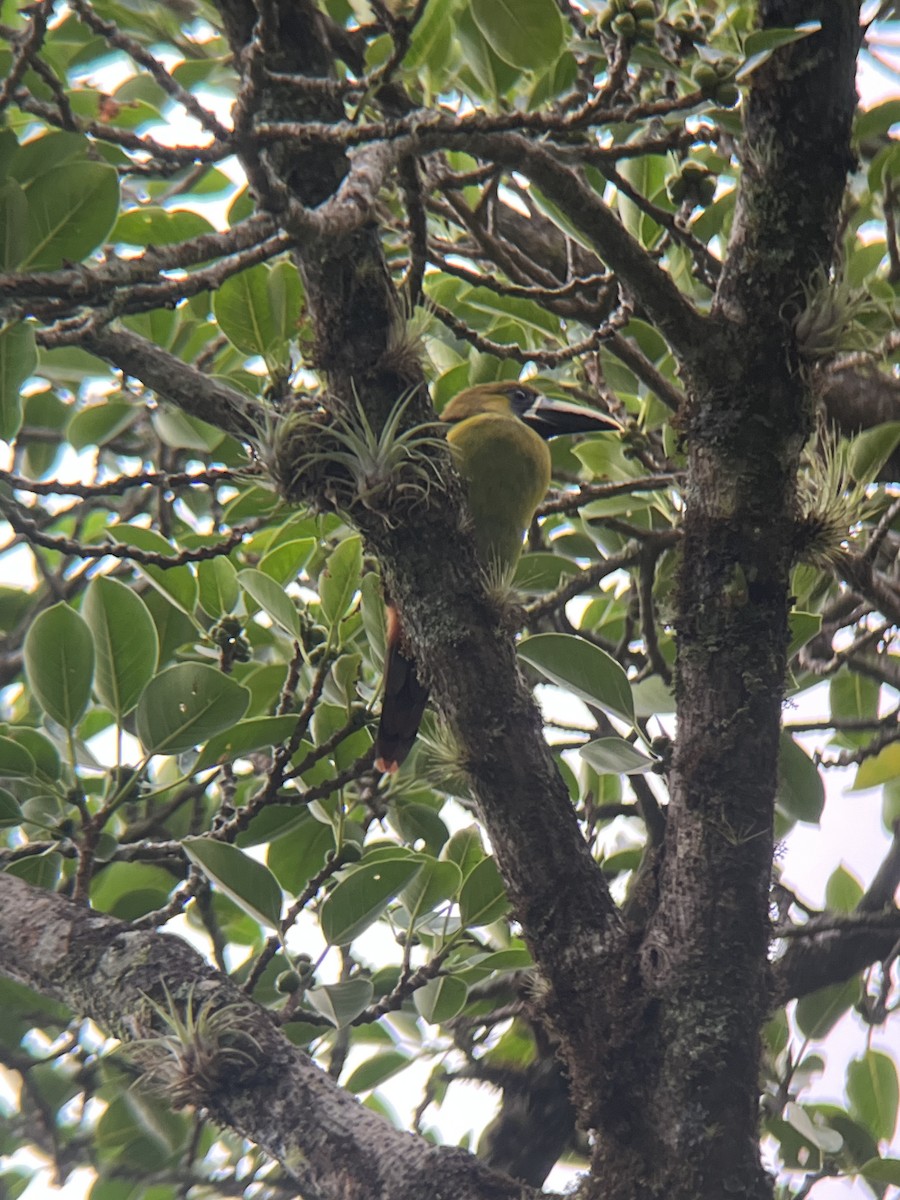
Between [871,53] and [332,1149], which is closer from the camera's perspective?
[332,1149]

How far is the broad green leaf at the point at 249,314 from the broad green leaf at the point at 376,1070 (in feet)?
5.24

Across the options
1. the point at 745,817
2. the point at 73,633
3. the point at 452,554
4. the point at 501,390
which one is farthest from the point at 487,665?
the point at 501,390

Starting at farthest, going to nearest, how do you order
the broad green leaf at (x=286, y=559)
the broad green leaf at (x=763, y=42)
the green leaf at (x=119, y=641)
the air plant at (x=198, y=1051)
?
the broad green leaf at (x=286, y=559)
the green leaf at (x=119, y=641)
the air plant at (x=198, y=1051)
the broad green leaf at (x=763, y=42)

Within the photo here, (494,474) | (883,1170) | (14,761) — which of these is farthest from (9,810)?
(883,1170)

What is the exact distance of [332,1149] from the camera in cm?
181

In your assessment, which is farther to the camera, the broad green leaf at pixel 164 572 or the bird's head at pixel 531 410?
the bird's head at pixel 531 410

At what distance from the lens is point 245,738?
227 centimetres

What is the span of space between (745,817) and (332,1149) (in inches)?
31.5

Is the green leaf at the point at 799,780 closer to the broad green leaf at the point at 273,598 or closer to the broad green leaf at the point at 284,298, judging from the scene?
the broad green leaf at the point at 273,598

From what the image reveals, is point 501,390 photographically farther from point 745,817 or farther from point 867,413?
point 745,817

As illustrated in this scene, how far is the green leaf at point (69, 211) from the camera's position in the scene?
2000 mm

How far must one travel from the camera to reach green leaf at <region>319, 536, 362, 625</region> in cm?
236

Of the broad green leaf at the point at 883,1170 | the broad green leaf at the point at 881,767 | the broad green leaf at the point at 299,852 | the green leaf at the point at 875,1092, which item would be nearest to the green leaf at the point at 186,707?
the broad green leaf at the point at 299,852

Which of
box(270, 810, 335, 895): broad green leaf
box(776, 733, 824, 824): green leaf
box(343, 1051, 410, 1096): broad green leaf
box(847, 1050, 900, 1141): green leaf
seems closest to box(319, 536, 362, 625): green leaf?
box(270, 810, 335, 895): broad green leaf
